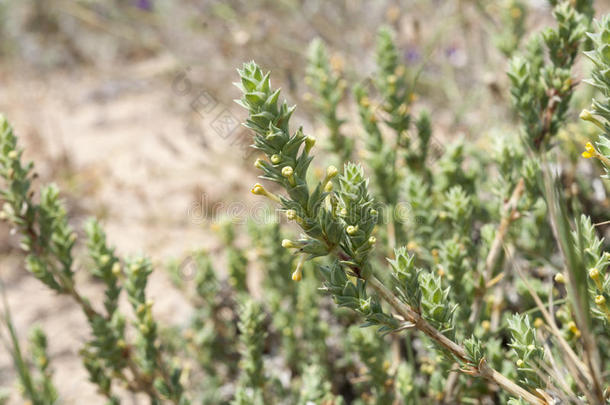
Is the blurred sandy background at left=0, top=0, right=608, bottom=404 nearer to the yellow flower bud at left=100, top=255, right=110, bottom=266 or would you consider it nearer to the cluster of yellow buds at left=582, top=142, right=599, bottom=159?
the yellow flower bud at left=100, top=255, right=110, bottom=266

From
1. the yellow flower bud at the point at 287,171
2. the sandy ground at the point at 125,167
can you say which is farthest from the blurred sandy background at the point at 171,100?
the yellow flower bud at the point at 287,171

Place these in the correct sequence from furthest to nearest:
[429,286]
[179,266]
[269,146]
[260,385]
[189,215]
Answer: [189,215], [179,266], [260,385], [429,286], [269,146]

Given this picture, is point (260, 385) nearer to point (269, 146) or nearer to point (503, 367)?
point (503, 367)

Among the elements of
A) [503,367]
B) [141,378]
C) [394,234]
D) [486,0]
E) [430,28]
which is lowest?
[503,367]

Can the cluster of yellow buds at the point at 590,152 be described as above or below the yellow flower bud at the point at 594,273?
above

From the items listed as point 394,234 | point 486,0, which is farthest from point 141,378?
point 486,0

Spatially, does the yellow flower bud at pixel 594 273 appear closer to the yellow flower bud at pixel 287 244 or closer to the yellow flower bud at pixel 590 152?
the yellow flower bud at pixel 590 152

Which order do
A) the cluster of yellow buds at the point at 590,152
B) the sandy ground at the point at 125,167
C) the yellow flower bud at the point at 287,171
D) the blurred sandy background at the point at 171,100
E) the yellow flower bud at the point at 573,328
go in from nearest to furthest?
the yellow flower bud at the point at 287,171
the cluster of yellow buds at the point at 590,152
the yellow flower bud at the point at 573,328
the sandy ground at the point at 125,167
the blurred sandy background at the point at 171,100
